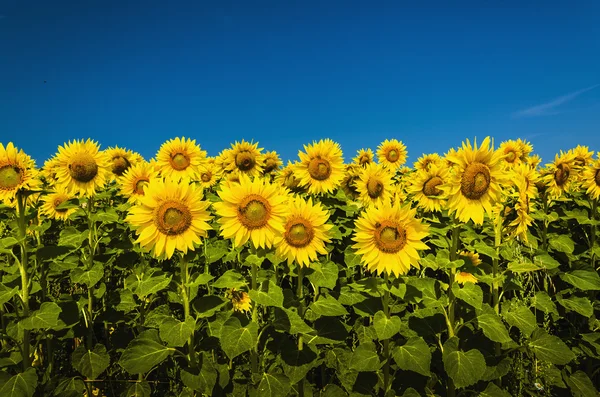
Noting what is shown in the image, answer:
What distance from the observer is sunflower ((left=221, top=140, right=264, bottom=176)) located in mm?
8000

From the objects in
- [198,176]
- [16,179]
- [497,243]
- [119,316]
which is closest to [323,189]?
[198,176]

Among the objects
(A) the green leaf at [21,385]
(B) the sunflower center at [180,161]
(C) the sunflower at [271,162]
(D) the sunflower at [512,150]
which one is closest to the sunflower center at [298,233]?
(A) the green leaf at [21,385]

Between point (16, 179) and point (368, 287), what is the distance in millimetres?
3774

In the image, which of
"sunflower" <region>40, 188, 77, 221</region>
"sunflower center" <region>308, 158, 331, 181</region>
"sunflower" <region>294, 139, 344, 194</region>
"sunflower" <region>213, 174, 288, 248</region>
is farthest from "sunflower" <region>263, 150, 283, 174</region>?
"sunflower" <region>213, 174, 288, 248</region>

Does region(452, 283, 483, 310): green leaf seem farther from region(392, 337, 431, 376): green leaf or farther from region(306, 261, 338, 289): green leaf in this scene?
region(306, 261, 338, 289): green leaf

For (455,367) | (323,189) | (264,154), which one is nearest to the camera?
(455,367)

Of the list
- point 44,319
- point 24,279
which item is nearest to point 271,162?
point 24,279

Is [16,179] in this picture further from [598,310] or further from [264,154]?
[598,310]

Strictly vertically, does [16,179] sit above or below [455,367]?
above

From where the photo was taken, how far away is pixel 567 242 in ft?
18.0

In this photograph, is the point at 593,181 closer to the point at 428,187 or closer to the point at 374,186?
the point at 428,187

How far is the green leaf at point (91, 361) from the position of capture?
175 inches

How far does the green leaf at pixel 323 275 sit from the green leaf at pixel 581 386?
2.91m

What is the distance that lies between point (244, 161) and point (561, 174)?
5.06m
